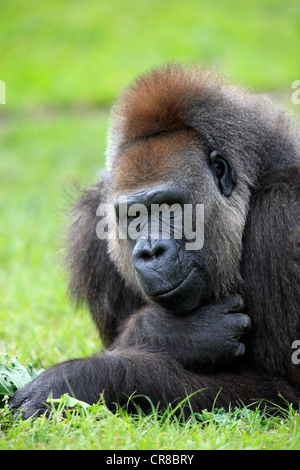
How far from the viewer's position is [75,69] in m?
25.0

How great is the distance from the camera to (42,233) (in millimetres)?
12148

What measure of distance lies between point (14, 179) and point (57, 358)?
36.5 feet

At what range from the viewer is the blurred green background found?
1301 centimetres

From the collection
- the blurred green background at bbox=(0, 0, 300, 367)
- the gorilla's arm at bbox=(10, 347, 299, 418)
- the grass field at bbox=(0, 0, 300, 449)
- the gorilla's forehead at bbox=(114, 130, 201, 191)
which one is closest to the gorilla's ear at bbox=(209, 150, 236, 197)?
the gorilla's forehead at bbox=(114, 130, 201, 191)

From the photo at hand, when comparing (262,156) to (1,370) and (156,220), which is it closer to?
(156,220)

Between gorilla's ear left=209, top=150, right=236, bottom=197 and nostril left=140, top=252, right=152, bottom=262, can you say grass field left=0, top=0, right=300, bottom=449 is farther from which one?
gorilla's ear left=209, top=150, right=236, bottom=197

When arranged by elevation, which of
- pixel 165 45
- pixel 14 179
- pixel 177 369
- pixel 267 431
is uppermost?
pixel 165 45

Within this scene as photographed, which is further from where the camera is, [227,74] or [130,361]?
[227,74]

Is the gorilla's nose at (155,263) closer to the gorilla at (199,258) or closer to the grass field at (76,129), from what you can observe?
the gorilla at (199,258)

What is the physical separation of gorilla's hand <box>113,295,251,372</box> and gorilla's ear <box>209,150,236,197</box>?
90 centimetres

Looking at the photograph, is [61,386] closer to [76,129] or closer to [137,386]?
[137,386]

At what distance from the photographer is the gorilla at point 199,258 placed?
4.85 metres

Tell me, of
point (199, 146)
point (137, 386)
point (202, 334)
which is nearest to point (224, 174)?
point (199, 146)
